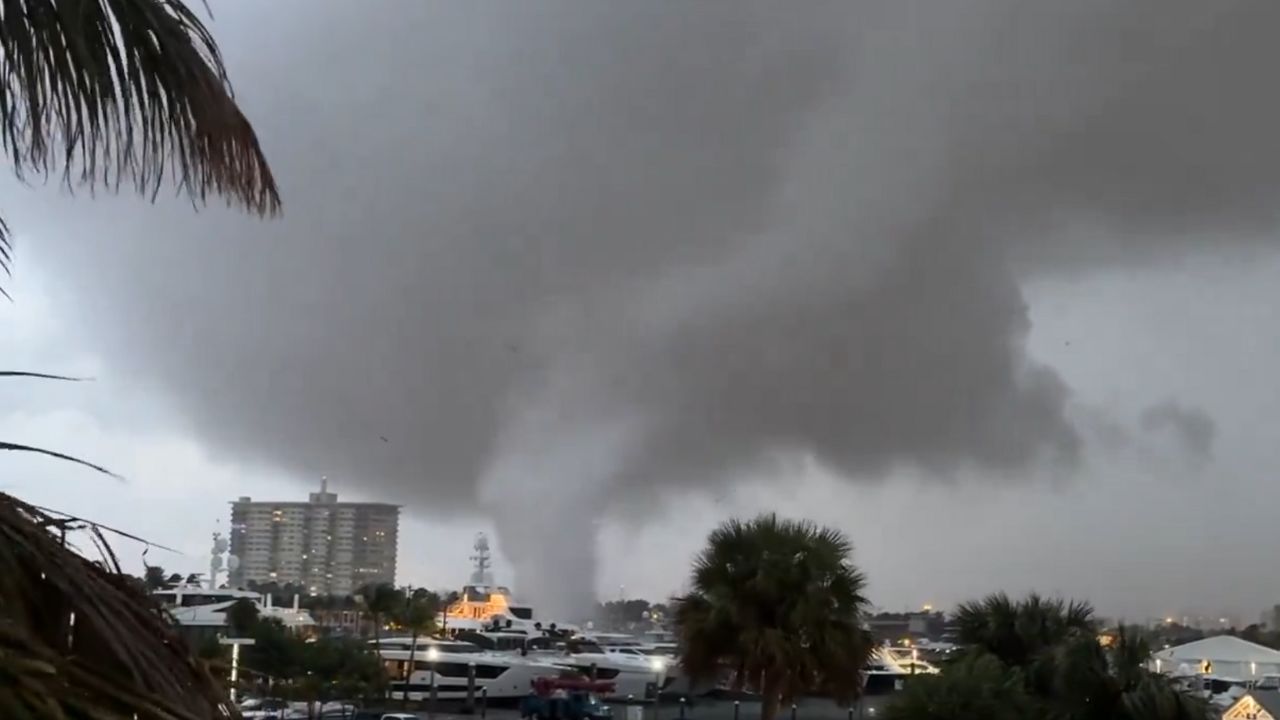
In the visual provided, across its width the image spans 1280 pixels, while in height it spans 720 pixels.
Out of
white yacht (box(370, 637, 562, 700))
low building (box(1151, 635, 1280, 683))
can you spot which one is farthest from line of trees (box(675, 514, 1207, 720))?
low building (box(1151, 635, 1280, 683))

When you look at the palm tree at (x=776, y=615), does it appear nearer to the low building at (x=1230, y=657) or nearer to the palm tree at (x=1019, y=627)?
the palm tree at (x=1019, y=627)

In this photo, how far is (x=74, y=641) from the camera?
1843mm

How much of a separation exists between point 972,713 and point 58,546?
12.6 metres

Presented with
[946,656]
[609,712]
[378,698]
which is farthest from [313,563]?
[946,656]

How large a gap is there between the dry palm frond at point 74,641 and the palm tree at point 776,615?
14454 millimetres

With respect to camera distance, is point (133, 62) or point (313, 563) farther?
point (313, 563)

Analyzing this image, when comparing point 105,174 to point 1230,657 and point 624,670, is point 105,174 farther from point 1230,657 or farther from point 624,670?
point 1230,657

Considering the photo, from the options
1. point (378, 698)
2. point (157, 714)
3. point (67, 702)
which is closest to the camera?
point (67, 702)

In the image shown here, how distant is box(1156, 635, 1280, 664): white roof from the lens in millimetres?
53781

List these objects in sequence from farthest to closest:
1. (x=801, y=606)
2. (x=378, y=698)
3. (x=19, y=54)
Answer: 1. (x=378, y=698)
2. (x=801, y=606)
3. (x=19, y=54)

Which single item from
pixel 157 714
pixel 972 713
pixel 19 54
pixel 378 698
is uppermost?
pixel 19 54

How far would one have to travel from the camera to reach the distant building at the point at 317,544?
7352 inches

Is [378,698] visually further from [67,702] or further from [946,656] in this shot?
[67,702]

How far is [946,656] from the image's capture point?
56.3 feet
